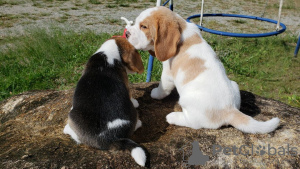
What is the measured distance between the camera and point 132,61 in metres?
3.19

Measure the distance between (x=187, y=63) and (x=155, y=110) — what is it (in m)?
0.81

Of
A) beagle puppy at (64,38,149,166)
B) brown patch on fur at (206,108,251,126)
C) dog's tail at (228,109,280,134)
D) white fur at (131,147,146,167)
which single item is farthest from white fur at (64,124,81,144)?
dog's tail at (228,109,280,134)

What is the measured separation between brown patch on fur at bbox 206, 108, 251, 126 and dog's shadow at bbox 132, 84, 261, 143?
57 centimetres

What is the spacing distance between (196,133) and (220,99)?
17.4 inches

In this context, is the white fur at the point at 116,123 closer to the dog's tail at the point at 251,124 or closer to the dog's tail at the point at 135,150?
the dog's tail at the point at 135,150

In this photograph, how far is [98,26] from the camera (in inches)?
372

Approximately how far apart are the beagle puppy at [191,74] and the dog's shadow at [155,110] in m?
0.19

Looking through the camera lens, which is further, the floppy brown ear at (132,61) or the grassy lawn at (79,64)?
the grassy lawn at (79,64)

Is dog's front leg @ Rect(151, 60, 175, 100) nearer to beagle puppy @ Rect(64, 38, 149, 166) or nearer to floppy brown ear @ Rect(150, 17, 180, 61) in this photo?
floppy brown ear @ Rect(150, 17, 180, 61)

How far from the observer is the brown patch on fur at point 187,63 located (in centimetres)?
284

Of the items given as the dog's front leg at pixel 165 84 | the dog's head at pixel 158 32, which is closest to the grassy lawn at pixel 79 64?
the dog's front leg at pixel 165 84

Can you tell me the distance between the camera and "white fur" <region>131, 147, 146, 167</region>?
2.21 metres

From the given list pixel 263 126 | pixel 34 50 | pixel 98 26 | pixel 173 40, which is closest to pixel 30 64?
pixel 34 50

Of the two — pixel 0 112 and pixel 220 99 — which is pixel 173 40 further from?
pixel 0 112
